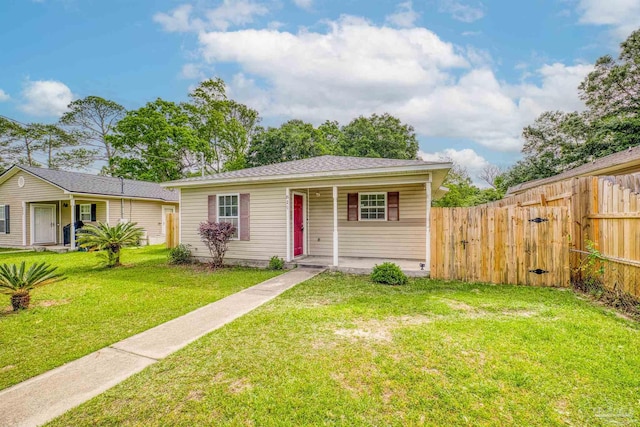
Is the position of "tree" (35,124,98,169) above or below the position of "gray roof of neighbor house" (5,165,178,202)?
above

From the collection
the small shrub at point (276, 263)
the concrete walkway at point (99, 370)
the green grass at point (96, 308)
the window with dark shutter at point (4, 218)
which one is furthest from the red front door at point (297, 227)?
the window with dark shutter at point (4, 218)

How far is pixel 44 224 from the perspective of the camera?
51.5 ft

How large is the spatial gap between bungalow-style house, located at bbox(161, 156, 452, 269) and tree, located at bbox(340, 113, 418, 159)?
18268 millimetres

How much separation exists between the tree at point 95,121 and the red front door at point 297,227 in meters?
25.7

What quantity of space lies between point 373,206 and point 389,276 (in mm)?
3207

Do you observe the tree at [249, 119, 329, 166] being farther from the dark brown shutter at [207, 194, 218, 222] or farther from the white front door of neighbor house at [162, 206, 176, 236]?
the dark brown shutter at [207, 194, 218, 222]

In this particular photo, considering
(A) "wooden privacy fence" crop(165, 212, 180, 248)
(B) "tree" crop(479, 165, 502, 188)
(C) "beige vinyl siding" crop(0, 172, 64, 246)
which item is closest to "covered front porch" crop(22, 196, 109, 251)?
(C) "beige vinyl siding" crop(0, 172, 64, 246)

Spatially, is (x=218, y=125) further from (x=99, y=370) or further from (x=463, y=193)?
(x=99, y=370)

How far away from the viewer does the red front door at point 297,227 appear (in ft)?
29.8

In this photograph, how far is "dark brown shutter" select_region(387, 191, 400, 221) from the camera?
892 centimetres

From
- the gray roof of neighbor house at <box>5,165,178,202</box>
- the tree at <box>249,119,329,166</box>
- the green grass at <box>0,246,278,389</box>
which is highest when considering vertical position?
the tree at <box>249,119,329,166</box>

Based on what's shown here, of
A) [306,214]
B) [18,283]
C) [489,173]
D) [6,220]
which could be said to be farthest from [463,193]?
[6,220]

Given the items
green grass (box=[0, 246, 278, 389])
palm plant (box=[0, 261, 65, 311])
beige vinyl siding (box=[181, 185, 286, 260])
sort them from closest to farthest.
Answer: green grass (box=[0, 246, 278, 389])
palm plant (box=[0, 261, 65, 311])
beige vinyl siding (box=[181, 185, 286, 260])

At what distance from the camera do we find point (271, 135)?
24109mm
